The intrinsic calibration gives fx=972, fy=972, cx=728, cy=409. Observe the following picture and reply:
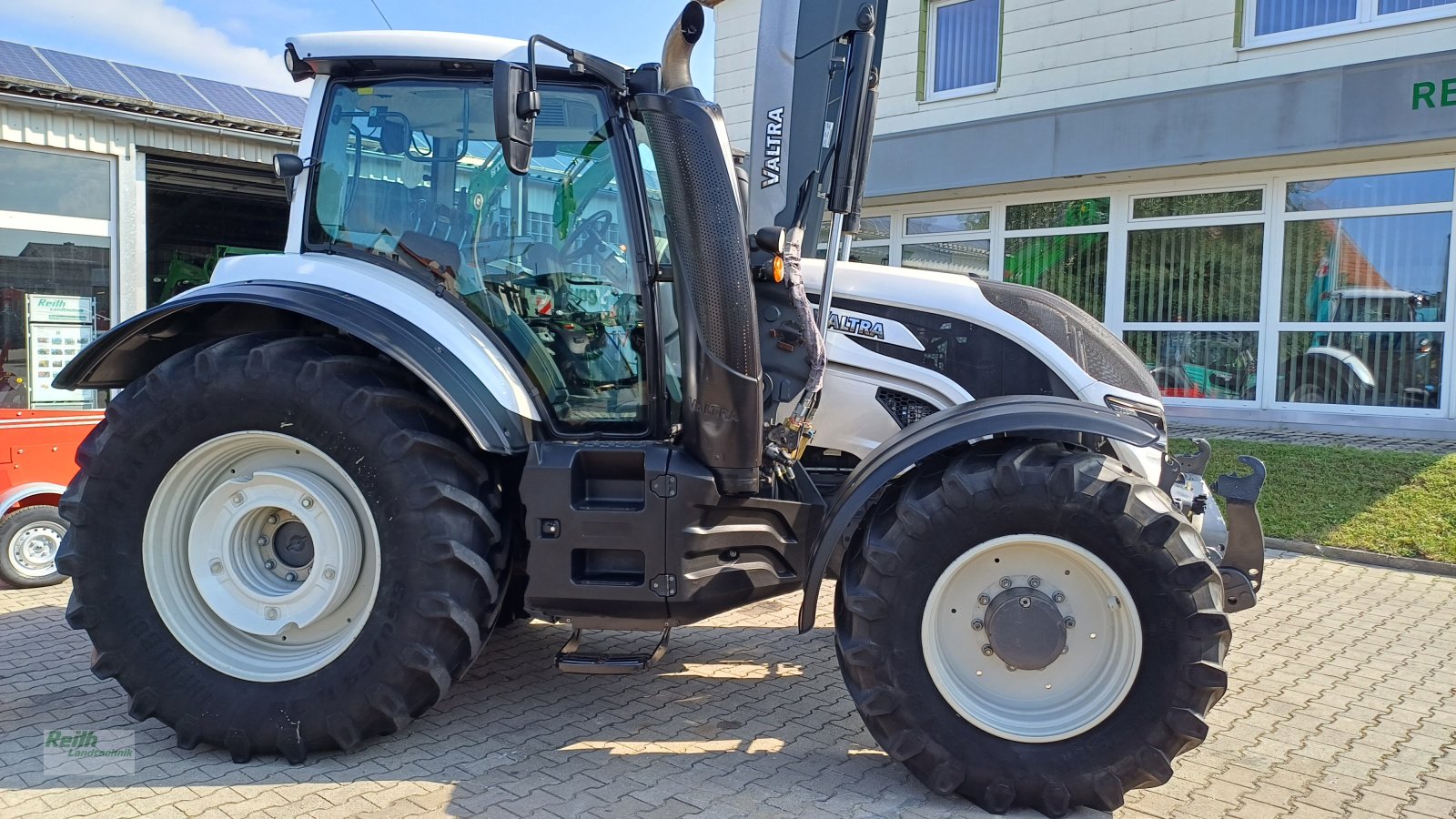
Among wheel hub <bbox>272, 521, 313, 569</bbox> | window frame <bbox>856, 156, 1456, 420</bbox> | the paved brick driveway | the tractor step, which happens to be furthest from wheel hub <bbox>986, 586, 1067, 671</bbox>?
window frame <bbox>856, 156, 1456, 420</bbox>

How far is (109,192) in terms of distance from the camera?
30.5 ft

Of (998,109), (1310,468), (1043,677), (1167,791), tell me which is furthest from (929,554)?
(998,109)

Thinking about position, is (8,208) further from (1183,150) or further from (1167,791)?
(1183,150)

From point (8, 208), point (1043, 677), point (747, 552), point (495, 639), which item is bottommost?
point (495, 639)

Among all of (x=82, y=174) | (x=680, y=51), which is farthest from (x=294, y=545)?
(x=82, y=174)

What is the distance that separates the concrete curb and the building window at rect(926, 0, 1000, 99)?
24.8ft

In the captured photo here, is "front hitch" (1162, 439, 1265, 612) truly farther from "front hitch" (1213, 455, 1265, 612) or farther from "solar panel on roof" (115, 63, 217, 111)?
"solar panel on roof" (115, 63, 217, 111)

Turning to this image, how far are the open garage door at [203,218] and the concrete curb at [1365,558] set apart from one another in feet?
33.0

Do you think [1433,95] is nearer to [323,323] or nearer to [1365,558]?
[1365,558]

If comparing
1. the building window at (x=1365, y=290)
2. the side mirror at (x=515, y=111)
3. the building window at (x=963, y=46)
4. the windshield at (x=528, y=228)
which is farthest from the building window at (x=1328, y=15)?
the side mirror at (x=515, y=111)

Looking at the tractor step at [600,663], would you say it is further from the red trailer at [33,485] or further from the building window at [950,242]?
the building window at [950,242]

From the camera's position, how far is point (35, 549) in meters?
6.10

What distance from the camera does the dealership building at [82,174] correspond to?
8695mm

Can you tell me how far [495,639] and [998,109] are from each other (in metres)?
10.5
